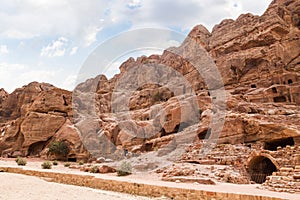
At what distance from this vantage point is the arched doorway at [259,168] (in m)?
18.1

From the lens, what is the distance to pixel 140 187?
13.2m

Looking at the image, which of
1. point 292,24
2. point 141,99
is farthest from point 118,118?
point 292,24

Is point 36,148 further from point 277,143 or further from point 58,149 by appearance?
point 277,143

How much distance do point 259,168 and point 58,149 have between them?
91.3 feet

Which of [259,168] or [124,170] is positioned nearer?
[259,168]

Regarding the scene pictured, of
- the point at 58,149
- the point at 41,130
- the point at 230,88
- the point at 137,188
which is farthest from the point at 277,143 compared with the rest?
the point at 41,130

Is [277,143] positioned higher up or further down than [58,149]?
higher up

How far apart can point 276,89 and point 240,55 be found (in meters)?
16.9

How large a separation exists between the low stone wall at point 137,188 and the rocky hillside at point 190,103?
12.0m

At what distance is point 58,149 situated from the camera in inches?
1476

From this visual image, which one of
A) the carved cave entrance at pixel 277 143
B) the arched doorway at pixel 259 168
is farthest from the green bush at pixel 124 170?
the carved cave entrance at pixel 277 143

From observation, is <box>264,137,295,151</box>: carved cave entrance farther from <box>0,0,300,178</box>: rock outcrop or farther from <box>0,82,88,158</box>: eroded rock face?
<box>0,82,88,158</box>: eroded rock face

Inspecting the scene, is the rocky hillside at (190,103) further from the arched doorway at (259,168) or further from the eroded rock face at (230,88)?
the arched doorway at (259,168)

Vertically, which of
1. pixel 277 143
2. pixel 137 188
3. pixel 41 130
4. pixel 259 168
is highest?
pixel 41 130
